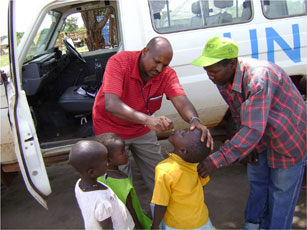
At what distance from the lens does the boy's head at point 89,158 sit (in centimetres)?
164

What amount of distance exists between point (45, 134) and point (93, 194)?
2.23m

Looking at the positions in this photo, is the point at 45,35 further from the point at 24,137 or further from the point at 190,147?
the point at 190,147

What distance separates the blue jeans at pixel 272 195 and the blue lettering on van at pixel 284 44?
4.24ft

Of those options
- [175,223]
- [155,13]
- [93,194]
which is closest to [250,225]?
[175,223]

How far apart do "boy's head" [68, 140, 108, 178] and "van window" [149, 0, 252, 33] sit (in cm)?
165

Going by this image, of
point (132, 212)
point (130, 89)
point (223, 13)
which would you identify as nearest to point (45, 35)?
point (130, 89)

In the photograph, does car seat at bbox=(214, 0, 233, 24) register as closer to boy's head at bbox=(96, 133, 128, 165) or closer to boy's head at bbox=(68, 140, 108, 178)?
boy's head at bbox=(96, 133, 128, 165)

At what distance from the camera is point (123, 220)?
1.72 meters

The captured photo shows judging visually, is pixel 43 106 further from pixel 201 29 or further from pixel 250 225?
pixel 250 225

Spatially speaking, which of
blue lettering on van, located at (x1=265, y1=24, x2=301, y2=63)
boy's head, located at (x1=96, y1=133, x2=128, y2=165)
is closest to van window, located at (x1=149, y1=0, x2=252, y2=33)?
blue lettering on van, located at (x1=265, y1=24, x2=301, y2=63)

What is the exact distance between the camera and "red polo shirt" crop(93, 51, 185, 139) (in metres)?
2.16

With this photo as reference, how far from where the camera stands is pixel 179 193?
1.74 meters

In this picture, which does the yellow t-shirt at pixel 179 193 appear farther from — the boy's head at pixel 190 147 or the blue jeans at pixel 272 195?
the blue jeans at pixel 272 195

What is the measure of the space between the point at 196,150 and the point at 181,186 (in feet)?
0.76
